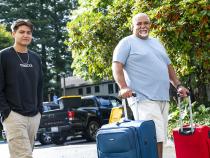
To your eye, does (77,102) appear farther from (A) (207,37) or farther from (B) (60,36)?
(B) (60,36)

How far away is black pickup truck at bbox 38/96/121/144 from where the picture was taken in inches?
683

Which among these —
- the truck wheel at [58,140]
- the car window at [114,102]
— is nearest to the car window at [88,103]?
the car window at [114,102]

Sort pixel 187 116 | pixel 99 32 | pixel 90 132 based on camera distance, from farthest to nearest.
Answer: pixel 90 132 → pixel 99 32 → pixel 187 116

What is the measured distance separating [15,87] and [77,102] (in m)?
13.0

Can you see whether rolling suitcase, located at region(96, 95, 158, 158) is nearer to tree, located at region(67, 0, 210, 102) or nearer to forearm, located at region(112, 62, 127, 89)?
forearm, located at region(112, 62, 127, 89)

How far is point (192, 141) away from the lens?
17.6ft

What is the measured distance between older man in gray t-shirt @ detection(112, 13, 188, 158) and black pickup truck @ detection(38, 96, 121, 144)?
11.9 metres

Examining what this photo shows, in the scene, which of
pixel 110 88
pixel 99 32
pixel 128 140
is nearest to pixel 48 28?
pixel 110 88

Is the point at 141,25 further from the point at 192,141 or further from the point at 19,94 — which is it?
the point at 19,94

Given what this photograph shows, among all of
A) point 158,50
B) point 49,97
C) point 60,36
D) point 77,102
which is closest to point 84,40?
point 77,102

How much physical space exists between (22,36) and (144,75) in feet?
4.40

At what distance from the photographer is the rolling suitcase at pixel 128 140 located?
483 cm

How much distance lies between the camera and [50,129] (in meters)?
17.6

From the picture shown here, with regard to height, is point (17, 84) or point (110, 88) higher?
point (17, 84)
